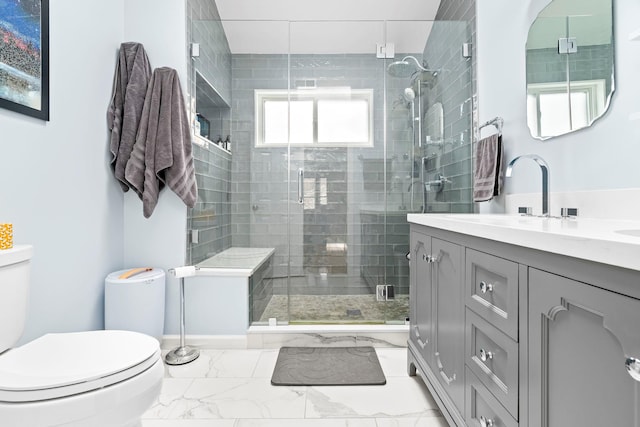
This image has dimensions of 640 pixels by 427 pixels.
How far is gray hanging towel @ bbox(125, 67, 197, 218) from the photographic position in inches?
80.0

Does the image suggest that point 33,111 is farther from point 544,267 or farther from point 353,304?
point 353,304

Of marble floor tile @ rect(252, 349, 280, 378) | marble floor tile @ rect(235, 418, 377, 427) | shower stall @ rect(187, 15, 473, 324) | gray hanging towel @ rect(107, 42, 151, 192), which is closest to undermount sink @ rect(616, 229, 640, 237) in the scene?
marble floor tile @ rect(235, 418, 377, 427)

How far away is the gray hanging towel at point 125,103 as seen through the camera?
2033mm

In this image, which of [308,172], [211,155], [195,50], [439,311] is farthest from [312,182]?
[439,311]

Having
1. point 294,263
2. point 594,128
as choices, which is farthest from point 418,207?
point 594,128

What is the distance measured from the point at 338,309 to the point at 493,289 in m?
1.67

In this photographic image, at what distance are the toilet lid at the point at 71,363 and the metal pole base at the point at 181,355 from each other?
85cm

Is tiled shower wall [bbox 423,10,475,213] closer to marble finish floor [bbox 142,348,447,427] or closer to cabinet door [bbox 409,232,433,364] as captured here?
cabinet door [bbox 409,232,433,364]

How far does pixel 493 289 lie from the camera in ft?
3.24

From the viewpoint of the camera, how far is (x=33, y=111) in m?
1.46

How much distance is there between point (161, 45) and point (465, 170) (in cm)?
228

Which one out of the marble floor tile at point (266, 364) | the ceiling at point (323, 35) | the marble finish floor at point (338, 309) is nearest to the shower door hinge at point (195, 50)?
the ceiling at point (323, 35)

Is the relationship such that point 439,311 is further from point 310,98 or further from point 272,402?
point 310,98

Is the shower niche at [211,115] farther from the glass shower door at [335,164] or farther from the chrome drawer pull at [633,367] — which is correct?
the chrome drawer pull at [633,367]
